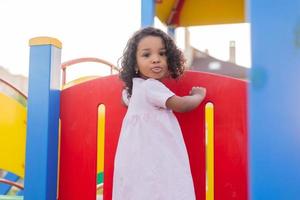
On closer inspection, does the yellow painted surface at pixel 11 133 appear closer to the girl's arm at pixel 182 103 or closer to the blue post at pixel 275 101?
the girl's arm at pixel 182 103

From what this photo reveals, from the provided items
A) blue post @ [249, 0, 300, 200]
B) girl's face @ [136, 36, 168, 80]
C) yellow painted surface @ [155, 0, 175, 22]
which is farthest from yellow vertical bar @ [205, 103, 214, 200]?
yellow painted surface @ [155, 0, 175, 22]

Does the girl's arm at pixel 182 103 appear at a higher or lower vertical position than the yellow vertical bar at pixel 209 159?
higher

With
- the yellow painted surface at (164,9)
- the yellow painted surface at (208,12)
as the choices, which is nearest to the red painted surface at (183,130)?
the yellow painted surface at (164,9)

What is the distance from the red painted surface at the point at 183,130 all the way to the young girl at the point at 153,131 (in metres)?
0.08

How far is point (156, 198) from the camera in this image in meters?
0.98

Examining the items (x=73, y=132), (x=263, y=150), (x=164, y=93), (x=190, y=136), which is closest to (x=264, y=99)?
(x=263, y=150)

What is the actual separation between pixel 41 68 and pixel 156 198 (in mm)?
600

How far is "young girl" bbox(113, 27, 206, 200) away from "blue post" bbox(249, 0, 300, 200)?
0.33 meters

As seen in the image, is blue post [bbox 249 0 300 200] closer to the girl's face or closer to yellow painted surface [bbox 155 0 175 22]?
the girl's face

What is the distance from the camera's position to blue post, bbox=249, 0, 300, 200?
0.67 m

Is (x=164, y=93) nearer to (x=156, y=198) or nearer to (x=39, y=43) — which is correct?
(x=156, y=198)

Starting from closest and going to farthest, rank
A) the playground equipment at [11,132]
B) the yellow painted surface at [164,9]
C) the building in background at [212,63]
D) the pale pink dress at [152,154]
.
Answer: the pale pink dress at [152,154] < the playground equipment at [11,132] < the yellow painted surface at [164,9] < the building in background at [212,63]

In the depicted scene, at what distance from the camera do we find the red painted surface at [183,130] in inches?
43.4

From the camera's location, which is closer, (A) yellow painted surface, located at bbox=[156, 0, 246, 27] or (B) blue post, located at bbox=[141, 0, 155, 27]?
(B) blue post, located at bbox=[141, 0, 155, 27]
